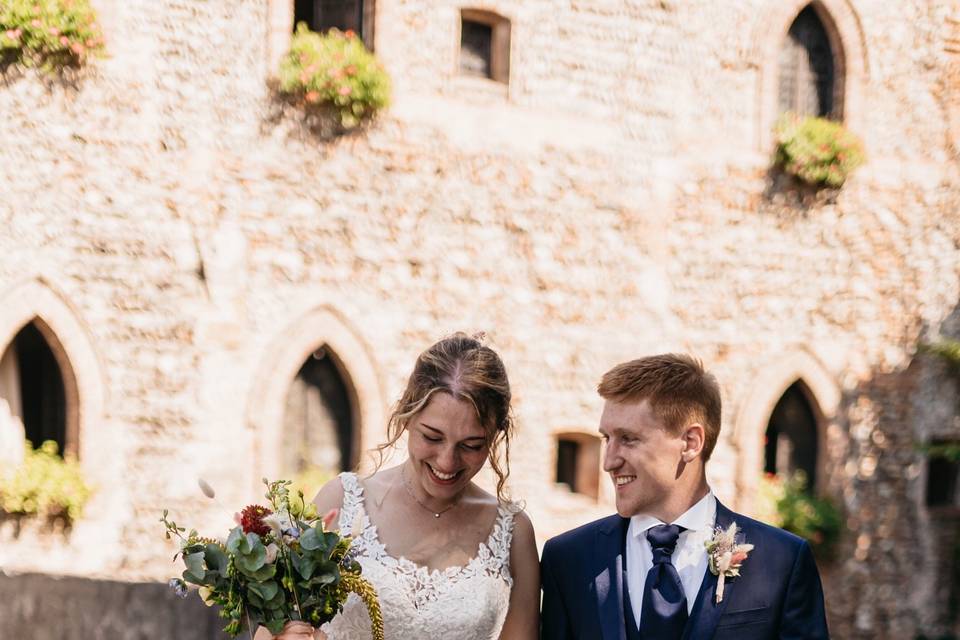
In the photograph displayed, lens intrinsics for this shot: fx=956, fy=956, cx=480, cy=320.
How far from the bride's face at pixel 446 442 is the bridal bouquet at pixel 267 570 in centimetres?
42

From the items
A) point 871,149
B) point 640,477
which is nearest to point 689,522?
point 640,477

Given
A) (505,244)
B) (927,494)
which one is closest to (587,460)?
(505,244)

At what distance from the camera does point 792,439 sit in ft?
29.6

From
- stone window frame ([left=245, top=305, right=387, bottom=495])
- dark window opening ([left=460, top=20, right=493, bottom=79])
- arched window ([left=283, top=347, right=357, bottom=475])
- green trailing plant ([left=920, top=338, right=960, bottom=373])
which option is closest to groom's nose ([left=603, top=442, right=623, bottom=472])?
stone window frame ([left=245, top=305, right=387, bottom=495])

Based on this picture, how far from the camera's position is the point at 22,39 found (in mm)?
6422

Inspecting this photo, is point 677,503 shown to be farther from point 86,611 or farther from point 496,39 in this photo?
point 496,39

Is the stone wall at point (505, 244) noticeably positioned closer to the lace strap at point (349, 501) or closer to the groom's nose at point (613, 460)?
the lace strap at point (349, 501)

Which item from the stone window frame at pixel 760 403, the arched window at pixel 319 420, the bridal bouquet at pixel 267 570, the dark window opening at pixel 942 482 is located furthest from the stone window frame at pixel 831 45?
the bridal bouquet at pixel 267 570

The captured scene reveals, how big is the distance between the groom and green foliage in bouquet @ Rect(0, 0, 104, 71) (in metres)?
5.35

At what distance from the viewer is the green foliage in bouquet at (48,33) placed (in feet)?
20.8

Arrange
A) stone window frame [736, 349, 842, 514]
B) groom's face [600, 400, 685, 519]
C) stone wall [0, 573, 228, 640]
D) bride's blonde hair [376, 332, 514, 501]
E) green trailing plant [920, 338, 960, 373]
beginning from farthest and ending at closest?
green trailing plant [920, 338, 960, 373] → stone window frame [736, 349, 842, 514] → stone wall [0, 573, 228, 640] → bride's blonde hair [376, 332, 514, 501] → groom's face [600, 400, 685, 519]

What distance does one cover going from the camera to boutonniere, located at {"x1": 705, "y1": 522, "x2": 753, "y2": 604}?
246cm

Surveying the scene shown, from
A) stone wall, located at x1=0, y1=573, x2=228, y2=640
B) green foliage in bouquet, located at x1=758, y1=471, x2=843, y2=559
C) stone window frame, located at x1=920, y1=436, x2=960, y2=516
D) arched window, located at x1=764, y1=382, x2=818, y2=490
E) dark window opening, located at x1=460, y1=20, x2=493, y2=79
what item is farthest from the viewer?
stone window frame, located at x1=920, y1=436, x2=960, y2=516

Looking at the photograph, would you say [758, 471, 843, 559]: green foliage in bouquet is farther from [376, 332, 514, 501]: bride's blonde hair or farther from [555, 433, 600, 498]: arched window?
[376, 332, 514, 501]: bride's blonde hair
